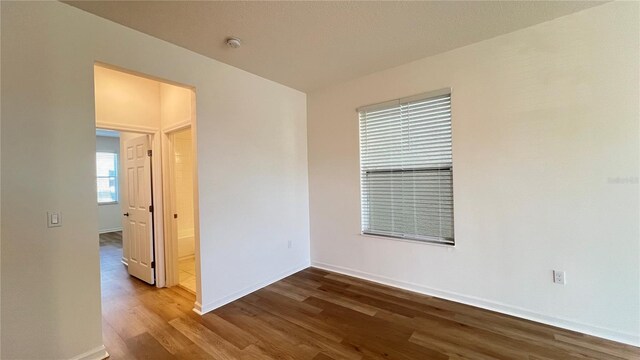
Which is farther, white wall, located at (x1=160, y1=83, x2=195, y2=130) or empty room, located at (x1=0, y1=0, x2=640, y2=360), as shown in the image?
white wall, located at (x1=160, y1=83, x2=195, y2=130)

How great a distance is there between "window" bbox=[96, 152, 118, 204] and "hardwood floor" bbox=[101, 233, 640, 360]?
577 cm

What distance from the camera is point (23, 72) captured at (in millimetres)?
1730

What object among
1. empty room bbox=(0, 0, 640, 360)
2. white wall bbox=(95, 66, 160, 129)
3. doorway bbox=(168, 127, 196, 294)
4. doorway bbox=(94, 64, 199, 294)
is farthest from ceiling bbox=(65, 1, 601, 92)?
doorway bbox=(168, 127, 196, 294)

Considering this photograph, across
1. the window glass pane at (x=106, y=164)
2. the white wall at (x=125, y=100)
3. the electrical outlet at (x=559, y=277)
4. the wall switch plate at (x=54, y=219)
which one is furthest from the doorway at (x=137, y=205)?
the electrical outlet at (x=559, y=277)

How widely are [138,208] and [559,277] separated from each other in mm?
4944

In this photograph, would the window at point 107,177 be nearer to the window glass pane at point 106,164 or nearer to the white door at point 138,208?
the window glass pane at point 106,164

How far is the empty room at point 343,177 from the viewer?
1863mm

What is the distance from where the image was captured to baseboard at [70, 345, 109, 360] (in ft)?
6.35

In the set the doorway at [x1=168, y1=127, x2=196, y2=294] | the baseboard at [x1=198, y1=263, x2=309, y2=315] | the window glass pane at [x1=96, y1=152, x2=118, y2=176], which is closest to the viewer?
the baseboard at [x1=198, y1=263, x2=309, y2=315]

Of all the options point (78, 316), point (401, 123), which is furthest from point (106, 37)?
point (401, 123)

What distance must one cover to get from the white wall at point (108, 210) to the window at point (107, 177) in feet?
0.48

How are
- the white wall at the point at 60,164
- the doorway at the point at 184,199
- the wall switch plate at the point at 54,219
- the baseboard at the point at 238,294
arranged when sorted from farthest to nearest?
the doorway at the point at 184,199 < the baseboard at the point at 238,294 < the wall switch plate at the point at 54,219 < the white wall at the point at 60,164

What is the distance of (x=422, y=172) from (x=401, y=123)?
647mm

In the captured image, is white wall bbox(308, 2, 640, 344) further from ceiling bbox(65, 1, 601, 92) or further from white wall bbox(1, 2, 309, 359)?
white wall bbox(1, 2, 309, 359)
